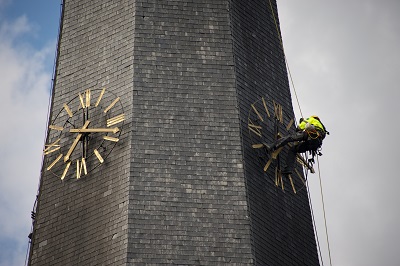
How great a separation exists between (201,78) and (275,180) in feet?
10.9

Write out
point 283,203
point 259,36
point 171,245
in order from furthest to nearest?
point 259,36
point 283,203
point 171,245

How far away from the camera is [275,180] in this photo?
39438 millimetres

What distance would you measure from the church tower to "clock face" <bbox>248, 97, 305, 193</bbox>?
0.04 metres

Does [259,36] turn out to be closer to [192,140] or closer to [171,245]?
[192,140]

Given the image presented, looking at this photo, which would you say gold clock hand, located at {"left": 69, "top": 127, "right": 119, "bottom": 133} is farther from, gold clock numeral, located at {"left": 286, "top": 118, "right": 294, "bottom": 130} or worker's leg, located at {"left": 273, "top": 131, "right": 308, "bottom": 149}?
gold clock numeral, located at {"left": 286, "top": 118, "right": 294, "bottom": 130}

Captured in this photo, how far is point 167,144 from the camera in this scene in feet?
126

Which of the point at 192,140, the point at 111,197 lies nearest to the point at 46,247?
the point at 111,197

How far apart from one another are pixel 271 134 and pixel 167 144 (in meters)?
3.28

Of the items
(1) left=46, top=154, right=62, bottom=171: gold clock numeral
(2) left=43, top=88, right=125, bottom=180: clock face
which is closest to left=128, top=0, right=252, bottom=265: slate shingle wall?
(2) left=43, top=88, right=125, bottom=180: clock face

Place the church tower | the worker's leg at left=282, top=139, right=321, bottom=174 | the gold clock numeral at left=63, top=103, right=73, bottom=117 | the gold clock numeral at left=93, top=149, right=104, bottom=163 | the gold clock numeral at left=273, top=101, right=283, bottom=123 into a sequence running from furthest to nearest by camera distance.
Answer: the gold clock numeral at left=273, top=101, right=283, bottom=123
the gold clock numeral at left=63, top=103, right=73, bottom=117
the worker's leg at left=282, top=139, right=321, bottom=174
the gold clock numeral at left=93, top=149, right=104, bottom=163
the church tower

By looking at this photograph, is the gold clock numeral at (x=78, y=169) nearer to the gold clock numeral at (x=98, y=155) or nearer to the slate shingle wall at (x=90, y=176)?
the slate shingle wall at (x=90, y=176)

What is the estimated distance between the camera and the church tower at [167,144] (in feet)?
122

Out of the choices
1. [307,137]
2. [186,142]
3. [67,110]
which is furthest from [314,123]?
[67,110]

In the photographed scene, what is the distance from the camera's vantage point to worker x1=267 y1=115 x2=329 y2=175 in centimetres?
3906
